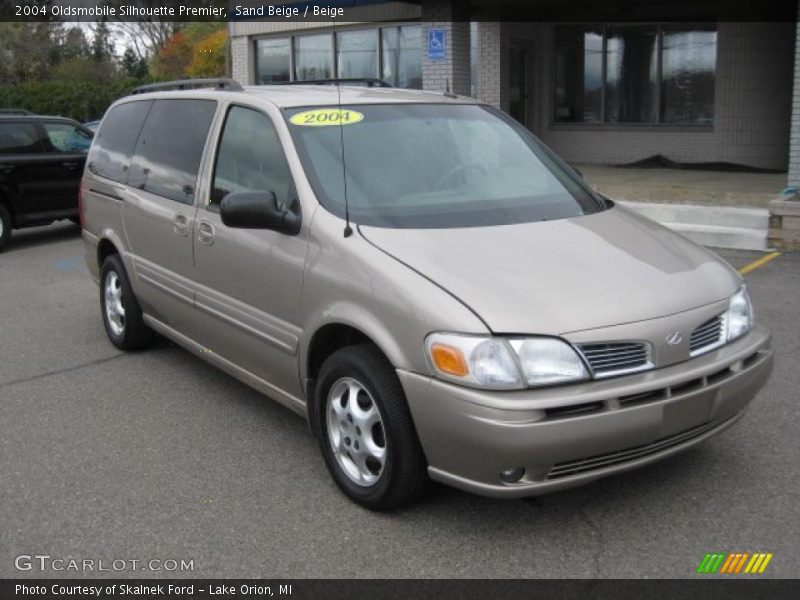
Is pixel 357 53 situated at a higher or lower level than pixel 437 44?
higher

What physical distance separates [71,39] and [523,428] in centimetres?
5332

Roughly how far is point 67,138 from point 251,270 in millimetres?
8804

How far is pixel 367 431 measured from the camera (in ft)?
12.2

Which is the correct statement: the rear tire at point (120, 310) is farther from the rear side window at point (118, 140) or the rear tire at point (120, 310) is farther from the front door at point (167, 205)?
the rear side window at point (118, 140)

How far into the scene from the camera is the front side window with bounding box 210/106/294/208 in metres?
4.36

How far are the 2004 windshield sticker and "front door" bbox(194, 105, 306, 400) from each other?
154mm

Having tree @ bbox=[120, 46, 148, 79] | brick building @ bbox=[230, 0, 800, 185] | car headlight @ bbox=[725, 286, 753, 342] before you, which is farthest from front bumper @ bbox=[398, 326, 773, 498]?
tree @ bbox=[120, 46, 148, 79]

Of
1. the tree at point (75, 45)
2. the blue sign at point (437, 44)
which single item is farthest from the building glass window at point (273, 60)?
the tree at point (75, 45)

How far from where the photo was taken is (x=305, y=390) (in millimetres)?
4137

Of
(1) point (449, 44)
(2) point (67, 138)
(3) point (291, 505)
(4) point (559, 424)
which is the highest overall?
(1) point (449, 44)

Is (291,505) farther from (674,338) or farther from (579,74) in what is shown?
(579,74)

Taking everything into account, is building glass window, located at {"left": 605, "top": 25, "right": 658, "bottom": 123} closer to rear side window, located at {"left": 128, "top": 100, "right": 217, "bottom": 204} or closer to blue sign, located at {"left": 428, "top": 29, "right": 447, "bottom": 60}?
blue sign, located at {"left": 428, "top": 29, "right": 447, "bottom": 60}

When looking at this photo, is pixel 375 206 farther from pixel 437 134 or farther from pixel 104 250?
pixel 104 250

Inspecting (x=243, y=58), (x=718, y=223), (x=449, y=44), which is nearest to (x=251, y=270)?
(x=718, y=223)
